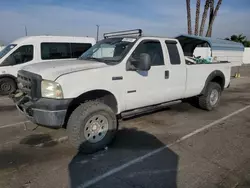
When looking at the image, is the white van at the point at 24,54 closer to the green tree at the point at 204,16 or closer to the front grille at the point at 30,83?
the front grille at the point at 30,83

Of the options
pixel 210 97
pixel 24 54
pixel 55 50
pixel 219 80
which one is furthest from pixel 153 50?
pixel 24 54

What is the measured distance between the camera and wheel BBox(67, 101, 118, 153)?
3809mm

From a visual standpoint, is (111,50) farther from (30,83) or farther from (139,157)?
(139,157)

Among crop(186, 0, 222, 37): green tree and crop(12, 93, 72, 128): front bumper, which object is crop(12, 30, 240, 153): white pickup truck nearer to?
crop(12, 93, 72, 128): front bumper

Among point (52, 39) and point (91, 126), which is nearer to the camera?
point (91, 126)

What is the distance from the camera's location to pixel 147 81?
470 cm

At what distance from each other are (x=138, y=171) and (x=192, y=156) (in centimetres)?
108

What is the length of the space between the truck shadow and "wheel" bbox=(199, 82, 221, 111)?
2659 millimetres

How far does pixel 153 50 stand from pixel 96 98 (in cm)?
167

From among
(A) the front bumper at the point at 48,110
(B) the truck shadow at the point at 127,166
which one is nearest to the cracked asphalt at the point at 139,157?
(B) the truck shadow at the point at 127,166

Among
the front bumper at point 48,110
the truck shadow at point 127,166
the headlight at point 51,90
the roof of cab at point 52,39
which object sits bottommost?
the truck shadow at point 127,166

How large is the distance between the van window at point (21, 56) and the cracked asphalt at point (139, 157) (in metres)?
3.85

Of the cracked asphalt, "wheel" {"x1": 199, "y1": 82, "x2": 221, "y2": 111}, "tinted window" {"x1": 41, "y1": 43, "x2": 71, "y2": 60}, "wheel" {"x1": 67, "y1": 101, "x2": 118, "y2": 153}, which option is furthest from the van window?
"wheel" {"x1": 199, "y1": 82, "x2": 221, "y2": 111}

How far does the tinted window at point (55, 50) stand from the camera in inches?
372
